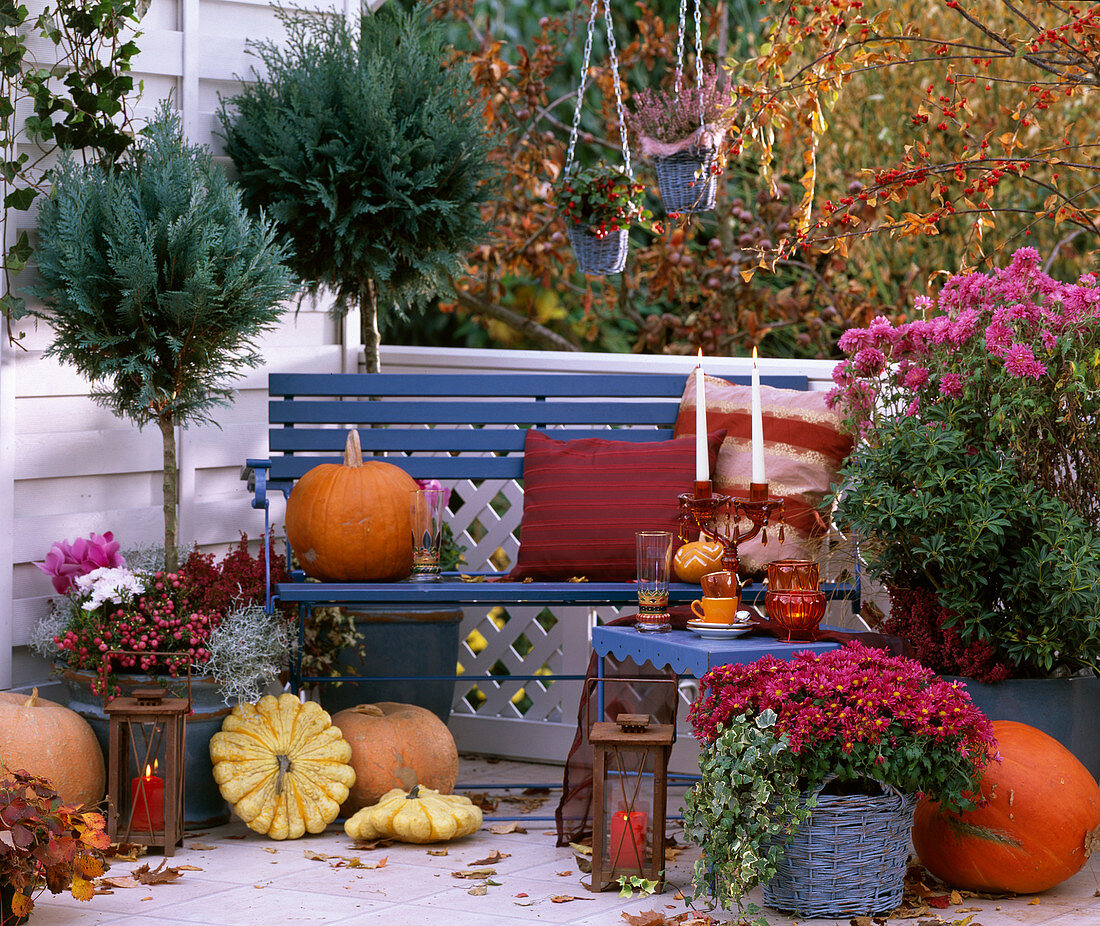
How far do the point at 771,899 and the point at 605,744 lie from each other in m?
0.44

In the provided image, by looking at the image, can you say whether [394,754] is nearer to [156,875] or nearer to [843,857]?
[156,875]

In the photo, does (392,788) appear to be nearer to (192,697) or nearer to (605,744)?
(192,697)

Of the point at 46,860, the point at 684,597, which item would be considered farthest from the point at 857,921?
the point at 46,860

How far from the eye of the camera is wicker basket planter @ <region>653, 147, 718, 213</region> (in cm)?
399

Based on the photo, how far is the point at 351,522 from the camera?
3.39m

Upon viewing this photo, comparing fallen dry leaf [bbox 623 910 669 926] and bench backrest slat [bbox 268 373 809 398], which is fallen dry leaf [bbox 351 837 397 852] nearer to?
fallen dry leaf [bbox 623 910 669 926]

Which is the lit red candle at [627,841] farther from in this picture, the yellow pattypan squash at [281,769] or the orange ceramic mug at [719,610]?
the yellow pattypan squash at [281,769]

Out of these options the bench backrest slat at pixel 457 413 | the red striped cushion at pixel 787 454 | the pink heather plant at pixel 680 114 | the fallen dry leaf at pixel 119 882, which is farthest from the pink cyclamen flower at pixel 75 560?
Result: the pink heather plant at pixel 680 114

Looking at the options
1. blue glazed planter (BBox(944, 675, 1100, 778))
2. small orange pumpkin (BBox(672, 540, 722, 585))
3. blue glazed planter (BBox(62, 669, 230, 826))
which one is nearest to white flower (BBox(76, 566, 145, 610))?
blue glazed planter (BBox(62, 669, 230, 826))

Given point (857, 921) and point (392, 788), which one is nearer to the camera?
point (857, 921)

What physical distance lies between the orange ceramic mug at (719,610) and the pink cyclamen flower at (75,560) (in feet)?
4.92

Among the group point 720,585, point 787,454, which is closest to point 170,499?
point 720,585

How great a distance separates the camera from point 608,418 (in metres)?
3.85

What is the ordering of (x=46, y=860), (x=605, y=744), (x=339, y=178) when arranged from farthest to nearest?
(x=339, y=178)
(x=605, y=744)
(x=46, y=860)
